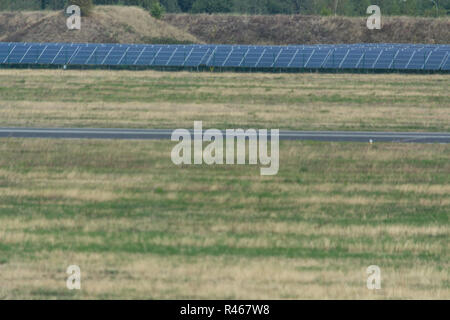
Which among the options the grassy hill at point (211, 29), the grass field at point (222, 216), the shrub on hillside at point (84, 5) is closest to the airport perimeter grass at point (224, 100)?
the grass field at point (222, 216)

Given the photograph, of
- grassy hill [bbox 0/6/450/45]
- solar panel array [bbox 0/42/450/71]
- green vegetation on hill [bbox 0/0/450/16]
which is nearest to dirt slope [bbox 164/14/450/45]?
grassy hill [bbox 0/6/450/45]

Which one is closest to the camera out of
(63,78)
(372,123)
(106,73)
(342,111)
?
(372,123)

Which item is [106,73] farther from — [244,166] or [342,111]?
[244,166]

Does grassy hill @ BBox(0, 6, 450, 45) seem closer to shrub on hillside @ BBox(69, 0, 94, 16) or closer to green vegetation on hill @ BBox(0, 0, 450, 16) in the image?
shrub on hillside @ BBox(69, 0, 94, 16)

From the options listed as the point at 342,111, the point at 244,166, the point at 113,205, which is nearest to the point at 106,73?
the point at 342,111

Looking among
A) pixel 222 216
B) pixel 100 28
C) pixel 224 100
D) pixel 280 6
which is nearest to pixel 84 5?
pixel 100 28

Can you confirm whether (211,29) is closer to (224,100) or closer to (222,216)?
(224,100)
